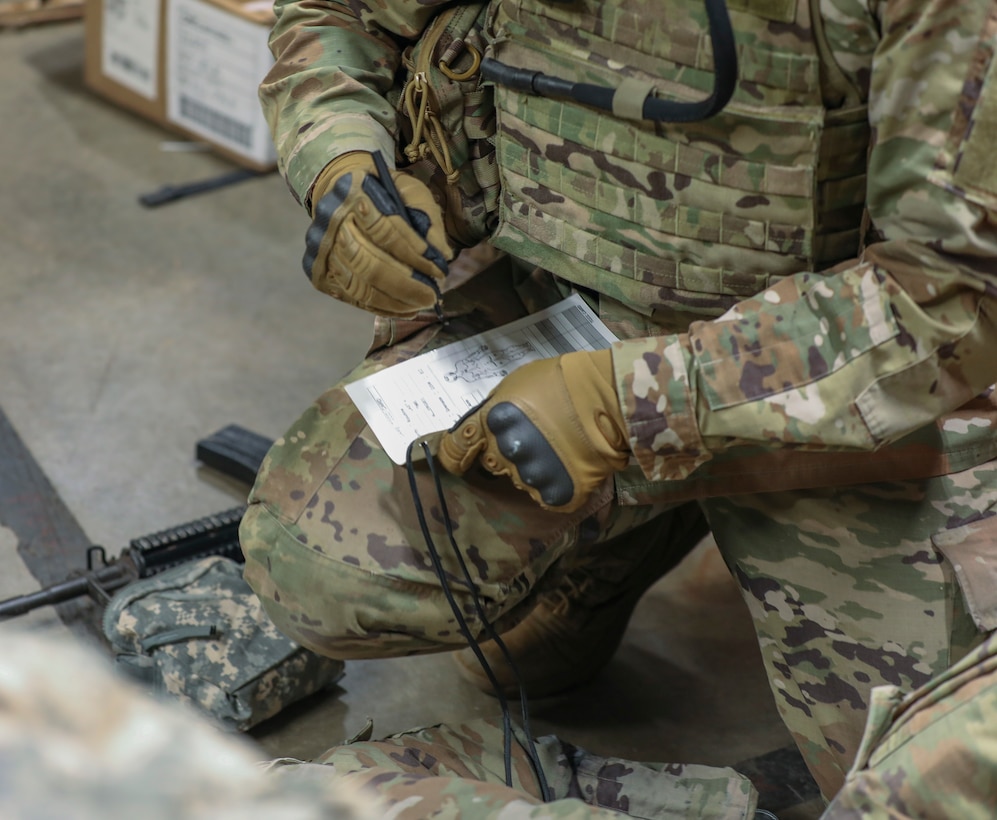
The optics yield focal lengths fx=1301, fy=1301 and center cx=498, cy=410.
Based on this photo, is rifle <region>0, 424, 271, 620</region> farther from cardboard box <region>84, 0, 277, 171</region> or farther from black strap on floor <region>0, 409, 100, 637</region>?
cardboard box <region>84, 0, 277, 171</region>

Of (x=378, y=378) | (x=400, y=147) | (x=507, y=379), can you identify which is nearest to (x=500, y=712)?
(x=378, y=378)

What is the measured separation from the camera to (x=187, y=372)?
7.96ft

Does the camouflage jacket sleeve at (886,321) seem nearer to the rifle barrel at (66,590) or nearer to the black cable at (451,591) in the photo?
the black cable at (451,591)

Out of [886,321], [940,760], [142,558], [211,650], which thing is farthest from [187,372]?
[940,760]

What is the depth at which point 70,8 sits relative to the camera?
3.87m

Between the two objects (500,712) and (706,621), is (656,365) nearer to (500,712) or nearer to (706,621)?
(500,712)

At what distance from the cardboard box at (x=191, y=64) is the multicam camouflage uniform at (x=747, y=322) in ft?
5.28

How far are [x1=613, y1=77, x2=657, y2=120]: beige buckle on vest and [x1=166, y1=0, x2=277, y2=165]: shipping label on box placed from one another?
1957mm

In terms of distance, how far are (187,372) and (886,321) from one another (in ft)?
5.11

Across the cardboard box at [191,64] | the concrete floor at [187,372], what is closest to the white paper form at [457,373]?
the concrete floor at [187,372]

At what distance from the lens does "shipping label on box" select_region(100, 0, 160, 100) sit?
3346 millimetres

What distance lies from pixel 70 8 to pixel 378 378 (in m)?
2.88

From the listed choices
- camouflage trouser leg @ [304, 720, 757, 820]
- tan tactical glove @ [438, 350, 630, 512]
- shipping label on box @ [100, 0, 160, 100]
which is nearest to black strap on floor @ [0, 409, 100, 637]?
camouflage trouser leg @ [304, 720, 757, 820]

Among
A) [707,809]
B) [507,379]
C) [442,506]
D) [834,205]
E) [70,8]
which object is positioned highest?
[834,205]
